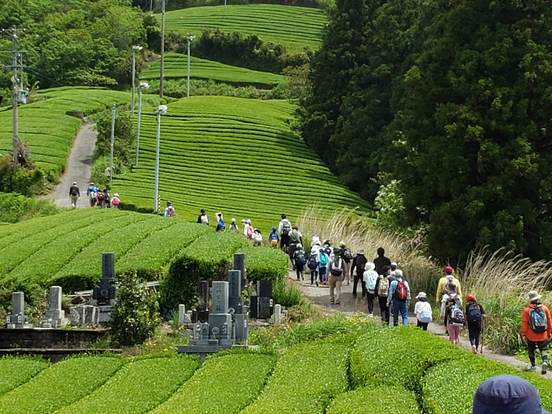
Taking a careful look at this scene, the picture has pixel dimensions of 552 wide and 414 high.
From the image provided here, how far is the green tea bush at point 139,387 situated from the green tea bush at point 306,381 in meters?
1.79

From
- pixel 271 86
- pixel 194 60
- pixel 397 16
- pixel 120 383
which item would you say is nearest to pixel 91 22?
pixel 194 60

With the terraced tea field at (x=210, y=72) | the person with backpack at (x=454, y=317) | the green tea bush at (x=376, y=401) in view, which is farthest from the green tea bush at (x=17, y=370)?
the terraced tea field at (x=210, y=72)

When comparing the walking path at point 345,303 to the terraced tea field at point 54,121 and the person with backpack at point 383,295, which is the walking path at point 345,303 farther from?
the terraced tea field at point 54,121

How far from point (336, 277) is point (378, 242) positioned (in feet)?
15.3

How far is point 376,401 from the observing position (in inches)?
545

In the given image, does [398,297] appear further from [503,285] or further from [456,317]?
[503,285]

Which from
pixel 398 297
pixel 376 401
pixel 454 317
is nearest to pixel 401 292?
pixel 398 297

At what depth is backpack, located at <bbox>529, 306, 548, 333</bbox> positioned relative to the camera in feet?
58.4

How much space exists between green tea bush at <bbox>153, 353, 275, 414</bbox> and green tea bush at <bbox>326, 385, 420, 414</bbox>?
193 cm

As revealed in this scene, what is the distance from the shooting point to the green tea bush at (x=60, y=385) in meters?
16.6

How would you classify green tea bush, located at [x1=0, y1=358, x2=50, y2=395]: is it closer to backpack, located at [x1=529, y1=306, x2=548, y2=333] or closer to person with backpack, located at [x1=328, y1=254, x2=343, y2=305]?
person with backpack, located at [x1=328, y1=254, x2=343, y2=305]

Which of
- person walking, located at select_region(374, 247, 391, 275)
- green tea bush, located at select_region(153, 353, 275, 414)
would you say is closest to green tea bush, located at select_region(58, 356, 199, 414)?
green tea bush, located at select_region(153, 353, 275, 414)

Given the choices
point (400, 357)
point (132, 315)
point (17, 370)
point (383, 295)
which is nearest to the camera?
point (400, 357)

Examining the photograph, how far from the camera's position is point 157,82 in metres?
91.4
